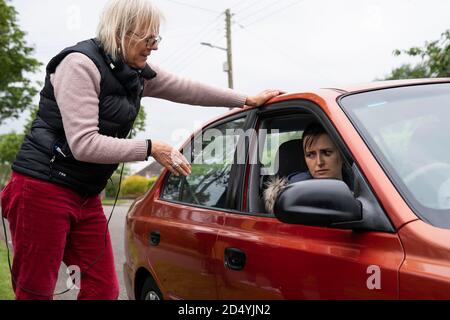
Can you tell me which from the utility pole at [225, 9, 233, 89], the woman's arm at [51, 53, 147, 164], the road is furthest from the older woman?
the utility pole at [225, 9, 233, 89]

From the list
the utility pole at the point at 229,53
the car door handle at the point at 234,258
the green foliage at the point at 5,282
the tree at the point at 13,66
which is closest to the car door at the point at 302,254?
the car door handle at the point at 234,258

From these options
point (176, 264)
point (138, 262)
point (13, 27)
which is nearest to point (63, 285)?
point (138, 262)

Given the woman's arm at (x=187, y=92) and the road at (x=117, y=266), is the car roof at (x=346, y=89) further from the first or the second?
the road at (x=117, y=266)

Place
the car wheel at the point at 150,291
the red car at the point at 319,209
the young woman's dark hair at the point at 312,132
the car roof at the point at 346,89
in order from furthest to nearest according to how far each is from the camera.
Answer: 1. the car wheel at the point at 150,291
2. the young woman's dark hair at the point at 312,132
3. the car roof at the point at 346,89
4. the red car at the point at 319,209

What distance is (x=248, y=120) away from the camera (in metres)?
2.90

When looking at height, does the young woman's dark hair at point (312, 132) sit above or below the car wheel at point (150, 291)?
above

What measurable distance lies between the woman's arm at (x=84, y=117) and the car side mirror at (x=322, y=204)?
755 mm

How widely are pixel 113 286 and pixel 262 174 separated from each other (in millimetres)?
981

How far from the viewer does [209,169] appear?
323 cm

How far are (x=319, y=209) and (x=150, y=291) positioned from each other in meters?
1.90

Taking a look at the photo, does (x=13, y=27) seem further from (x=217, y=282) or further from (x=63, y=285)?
(x=217, y=282)

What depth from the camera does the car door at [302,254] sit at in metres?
1.81

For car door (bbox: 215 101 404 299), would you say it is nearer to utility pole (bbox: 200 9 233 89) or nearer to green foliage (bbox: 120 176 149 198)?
utility pole (bbox: 200 9 233 89)

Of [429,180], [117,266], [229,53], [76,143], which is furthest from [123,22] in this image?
[229,53]
